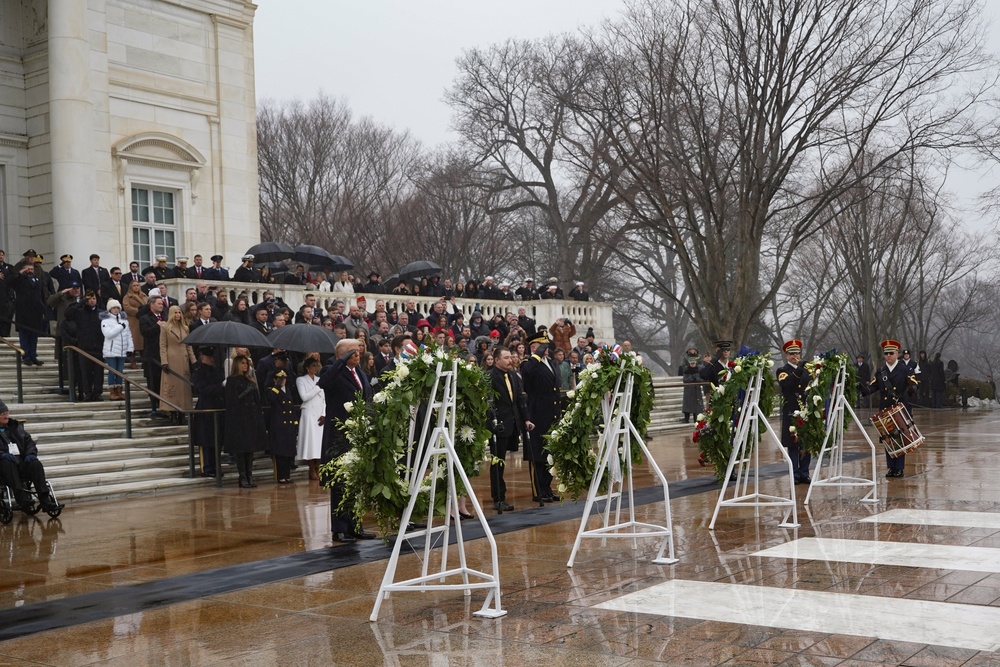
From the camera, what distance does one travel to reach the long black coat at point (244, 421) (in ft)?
54.1

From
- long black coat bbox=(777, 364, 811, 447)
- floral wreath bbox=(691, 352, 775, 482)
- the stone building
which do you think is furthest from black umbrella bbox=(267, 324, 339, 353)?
the stone building

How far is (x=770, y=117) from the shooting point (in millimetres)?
23781

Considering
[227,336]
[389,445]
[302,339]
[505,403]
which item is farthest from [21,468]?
[389,445]

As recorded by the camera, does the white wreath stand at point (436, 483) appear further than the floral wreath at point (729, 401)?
No

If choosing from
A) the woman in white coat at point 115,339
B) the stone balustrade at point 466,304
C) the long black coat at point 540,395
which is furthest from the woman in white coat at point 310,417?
the stone balustrade at point 466,304

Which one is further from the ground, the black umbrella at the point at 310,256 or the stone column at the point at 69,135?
the stone column at the point at 69,135

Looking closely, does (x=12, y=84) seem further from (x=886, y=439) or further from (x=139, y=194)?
(x=886, y=439)

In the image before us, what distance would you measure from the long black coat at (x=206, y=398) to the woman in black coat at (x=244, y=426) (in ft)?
0.98

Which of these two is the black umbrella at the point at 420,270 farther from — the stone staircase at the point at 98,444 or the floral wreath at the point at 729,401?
the floral wreath at the point at 729,401

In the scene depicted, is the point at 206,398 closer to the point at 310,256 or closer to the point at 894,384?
the point at 894,384

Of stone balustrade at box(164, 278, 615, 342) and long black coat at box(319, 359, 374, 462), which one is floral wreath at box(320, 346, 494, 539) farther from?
stone balustrade at box(164, 278, 615, 342)

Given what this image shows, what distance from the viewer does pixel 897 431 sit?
15.5 m

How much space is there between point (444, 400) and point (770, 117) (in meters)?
17.5

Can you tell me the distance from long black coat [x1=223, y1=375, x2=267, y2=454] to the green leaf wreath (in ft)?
25.1
